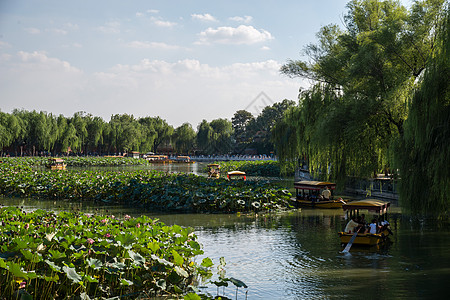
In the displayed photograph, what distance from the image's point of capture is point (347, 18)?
2605 centimetres

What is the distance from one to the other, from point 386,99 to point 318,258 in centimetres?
1039

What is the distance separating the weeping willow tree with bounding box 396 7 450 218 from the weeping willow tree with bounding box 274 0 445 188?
12.4ft

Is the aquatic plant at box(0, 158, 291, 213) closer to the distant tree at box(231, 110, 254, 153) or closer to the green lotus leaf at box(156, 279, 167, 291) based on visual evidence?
the green lotus leaf at box(156, 279, 167, 291)

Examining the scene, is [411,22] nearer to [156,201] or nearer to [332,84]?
Result: [332,84]

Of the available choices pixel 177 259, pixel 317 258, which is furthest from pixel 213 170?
pixel 177 259

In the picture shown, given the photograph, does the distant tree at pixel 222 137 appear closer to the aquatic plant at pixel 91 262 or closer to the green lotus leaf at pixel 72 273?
the aquatic plant at pixel 91 262

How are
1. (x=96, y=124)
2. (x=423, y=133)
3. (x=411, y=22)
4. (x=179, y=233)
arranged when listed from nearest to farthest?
1. (x=179, y=233)
2. (x=423, y=133)
3. (x=411, y=22)
4. (x=96, y=124)

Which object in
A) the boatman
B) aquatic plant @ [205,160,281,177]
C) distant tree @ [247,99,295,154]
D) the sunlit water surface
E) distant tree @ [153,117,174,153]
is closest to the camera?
the sunlit water surface

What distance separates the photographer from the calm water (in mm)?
9438

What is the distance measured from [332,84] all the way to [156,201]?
1195 cm

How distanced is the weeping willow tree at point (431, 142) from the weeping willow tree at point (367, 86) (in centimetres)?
378

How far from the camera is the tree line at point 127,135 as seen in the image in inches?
2884

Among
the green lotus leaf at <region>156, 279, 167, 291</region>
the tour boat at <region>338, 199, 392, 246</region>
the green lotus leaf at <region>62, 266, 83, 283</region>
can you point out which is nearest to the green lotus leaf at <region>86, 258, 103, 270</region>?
the green lotus leaf at <region>62, 266, 83, 283</region>

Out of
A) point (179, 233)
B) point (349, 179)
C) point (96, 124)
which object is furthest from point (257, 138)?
point (179, 233)
